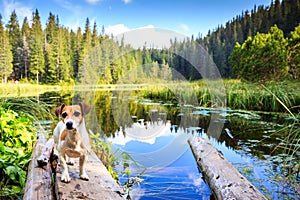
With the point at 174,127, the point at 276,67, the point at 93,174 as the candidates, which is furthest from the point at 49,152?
the point at 276,67

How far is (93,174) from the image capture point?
1.40m

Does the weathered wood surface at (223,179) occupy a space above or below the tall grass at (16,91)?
below

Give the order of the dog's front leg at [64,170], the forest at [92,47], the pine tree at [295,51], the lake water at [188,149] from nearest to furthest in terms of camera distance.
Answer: the dog's front leg at [64,170] → the lake water at [188,149] → the pine tree at [295,51] → the forest at [92,47]

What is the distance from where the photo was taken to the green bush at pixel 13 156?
156cm

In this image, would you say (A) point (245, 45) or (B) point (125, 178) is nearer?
(B) point (125, 178)

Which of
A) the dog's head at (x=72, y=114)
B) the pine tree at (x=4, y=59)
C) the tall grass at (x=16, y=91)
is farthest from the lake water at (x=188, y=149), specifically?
the pine tree at (x=4, y=59)

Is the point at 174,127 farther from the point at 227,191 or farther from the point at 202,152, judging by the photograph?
the point at 227,191

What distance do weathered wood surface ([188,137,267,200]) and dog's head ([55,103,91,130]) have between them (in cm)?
95

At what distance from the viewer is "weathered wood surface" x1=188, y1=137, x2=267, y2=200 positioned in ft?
4.85

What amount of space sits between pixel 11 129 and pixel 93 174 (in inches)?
46.2

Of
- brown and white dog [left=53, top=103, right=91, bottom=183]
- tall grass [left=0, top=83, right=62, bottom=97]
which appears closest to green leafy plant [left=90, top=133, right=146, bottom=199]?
brown and white dog [left=53, top=103, right=91, bottom=183]

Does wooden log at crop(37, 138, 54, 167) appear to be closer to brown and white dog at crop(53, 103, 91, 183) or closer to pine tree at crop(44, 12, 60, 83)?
brown and white dog at crop(53, 103, 91, 183)

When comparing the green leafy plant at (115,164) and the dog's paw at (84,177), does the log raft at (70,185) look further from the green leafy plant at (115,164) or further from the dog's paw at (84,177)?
the green leafy plant at (115,164)

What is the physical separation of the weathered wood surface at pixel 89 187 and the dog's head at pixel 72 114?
28cm
